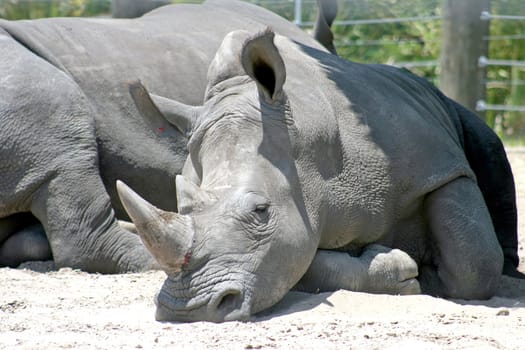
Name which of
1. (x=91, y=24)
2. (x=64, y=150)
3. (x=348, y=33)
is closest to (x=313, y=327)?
(x=64, y=150)

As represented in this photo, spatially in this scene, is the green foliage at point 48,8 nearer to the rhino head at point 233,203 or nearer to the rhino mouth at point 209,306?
the rhino head at point 233,203

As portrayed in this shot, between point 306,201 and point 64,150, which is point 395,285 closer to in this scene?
point 306,201

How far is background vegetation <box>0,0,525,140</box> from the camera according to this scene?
13.8 m

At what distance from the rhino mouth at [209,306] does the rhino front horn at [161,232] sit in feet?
0.40

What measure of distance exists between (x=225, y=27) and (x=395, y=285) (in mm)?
2315

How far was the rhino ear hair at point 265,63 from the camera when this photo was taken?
14.8 ft

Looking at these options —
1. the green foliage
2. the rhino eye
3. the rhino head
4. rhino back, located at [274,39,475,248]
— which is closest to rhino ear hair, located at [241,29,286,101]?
the rhino head

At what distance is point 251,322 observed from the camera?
13.7 ft

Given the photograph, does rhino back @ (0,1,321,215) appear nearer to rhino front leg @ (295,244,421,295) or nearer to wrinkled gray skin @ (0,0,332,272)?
wrinkled gray skin @ (0,0,332,272)

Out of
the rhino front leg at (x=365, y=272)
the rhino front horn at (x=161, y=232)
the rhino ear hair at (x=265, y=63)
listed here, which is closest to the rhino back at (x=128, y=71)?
the rhino ear hair at (x=265, y=63)

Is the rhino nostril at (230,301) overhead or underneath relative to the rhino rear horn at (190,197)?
underneath

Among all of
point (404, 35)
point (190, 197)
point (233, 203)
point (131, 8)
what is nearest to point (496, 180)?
point (233, 203)

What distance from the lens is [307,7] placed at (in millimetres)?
13883

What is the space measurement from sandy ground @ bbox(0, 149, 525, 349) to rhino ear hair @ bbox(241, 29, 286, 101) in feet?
2.95
